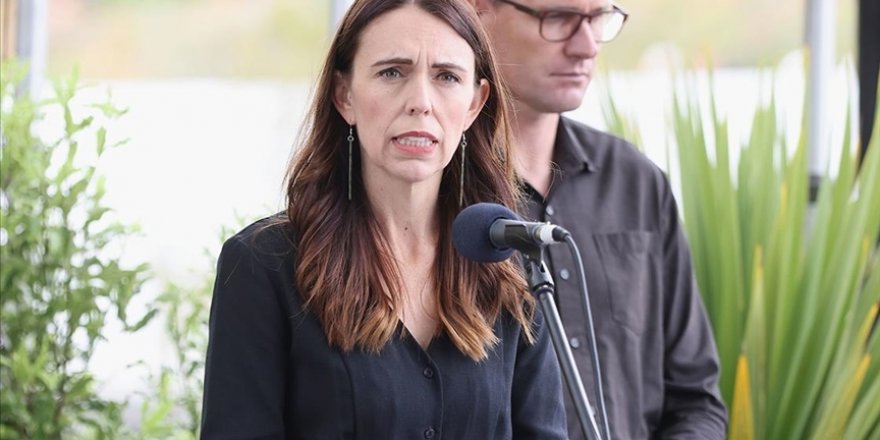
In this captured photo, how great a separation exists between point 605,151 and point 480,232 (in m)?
0.98

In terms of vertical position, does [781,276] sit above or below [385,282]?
below

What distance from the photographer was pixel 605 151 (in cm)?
252

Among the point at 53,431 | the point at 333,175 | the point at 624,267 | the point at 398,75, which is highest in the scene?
the point at 398,75

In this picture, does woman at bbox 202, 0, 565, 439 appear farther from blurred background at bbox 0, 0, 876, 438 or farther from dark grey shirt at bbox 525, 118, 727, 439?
blurred background at bbox 0, 0, 876, 438

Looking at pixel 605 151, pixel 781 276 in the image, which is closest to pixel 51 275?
pixel 605 151

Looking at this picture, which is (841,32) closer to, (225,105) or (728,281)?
(728,281)

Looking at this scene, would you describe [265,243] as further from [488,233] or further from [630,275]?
[630,275]

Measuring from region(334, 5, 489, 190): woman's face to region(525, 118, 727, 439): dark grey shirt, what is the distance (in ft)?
1.72

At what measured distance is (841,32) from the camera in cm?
395

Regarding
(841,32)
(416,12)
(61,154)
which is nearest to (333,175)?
(416,12)

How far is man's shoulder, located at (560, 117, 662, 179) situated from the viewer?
2.50m

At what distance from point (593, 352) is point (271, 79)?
2.20m

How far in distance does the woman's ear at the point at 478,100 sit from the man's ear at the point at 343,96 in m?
0.18

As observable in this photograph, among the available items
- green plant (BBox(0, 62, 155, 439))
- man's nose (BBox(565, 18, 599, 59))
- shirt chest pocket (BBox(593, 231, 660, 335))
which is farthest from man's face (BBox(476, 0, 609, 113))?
green plant (BBox(0, 62, 155, 439))
